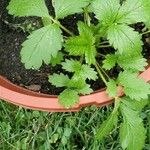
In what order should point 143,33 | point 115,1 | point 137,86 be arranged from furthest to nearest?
point 143,33 → point 137,86 → point 115,1

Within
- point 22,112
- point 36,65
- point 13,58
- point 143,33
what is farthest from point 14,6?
point 22,112

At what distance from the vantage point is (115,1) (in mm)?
1215

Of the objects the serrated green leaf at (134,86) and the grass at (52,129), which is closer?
the serrated green leaf at (134,86)

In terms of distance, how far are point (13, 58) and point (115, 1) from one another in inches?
20.5

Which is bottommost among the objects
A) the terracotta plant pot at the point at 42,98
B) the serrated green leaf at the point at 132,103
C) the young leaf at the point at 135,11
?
the serrated green leaf at the point at 132,103

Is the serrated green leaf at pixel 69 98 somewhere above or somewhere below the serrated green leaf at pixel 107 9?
below

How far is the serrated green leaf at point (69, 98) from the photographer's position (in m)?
1.38

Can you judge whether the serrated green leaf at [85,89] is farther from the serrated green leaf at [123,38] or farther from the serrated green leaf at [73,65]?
the serrated green leaf at [123,38]

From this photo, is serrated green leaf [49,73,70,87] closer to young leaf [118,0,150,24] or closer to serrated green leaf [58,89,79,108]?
serrated green leaf [58,89,79,108]

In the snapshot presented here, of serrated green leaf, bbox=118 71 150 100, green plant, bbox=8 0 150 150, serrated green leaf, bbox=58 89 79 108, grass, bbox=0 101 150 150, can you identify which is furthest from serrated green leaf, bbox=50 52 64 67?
grass, bbox=0 101 150 150

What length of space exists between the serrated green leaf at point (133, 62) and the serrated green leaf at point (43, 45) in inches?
8.8

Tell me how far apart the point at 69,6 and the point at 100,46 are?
269 millimetres

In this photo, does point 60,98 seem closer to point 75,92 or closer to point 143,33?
point 75,92

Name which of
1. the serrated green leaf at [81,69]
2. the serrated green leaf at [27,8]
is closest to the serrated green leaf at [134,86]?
the serrated green leaf at [81,69]
